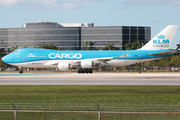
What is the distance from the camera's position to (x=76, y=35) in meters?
186

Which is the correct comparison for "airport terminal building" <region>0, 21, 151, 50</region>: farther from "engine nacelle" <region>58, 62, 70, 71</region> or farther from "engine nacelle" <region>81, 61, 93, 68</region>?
"engine nacelle" <region>58, 62, 70, 71</region>

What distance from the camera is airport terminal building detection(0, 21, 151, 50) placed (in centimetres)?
18462

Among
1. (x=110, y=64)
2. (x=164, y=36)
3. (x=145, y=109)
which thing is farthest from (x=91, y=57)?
(x=145, y=109)

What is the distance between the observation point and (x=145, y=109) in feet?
49.8

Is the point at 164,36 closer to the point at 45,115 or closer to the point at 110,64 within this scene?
the point at 110,64

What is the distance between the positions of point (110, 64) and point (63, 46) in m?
130

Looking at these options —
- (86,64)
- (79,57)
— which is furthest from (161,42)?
(79,57)

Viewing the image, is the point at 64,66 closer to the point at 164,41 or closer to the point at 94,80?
the point at 94,80

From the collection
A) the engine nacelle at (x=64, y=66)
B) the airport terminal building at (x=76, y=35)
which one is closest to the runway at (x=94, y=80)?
the engine nacelle at (x=64, y=66)

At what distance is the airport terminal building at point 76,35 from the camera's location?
606 ft

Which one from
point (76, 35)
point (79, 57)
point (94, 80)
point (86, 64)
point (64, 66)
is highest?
point (76, 35)

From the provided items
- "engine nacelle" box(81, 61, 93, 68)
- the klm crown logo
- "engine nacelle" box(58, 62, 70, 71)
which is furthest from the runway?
the klm crown logo

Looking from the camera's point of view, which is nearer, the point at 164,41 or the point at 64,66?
the point at 64,66

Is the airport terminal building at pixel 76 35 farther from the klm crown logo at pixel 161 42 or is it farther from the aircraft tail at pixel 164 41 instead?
the klm crown logo at pixel 161 42
